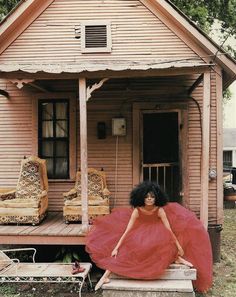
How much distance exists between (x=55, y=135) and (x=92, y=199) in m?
2.12

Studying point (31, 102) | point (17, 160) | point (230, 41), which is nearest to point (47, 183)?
point (17, 160)

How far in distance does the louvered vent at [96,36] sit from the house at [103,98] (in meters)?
0.02

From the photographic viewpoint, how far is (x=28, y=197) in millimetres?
9281

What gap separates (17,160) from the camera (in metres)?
10.3

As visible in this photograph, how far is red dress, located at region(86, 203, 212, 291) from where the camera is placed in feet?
21.1

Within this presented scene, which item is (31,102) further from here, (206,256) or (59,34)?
(206,256)

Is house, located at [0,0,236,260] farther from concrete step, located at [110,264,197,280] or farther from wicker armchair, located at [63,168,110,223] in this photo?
concrete step, located at [110,264,197,280]

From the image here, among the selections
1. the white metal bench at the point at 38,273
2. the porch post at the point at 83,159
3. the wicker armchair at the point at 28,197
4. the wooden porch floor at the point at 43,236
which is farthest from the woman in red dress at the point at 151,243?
the wicker armchair at the point at 28,197

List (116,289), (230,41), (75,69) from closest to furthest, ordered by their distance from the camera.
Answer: (116,289) < (75,69) < (230,41)

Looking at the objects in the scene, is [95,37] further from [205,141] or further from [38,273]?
[38,273]

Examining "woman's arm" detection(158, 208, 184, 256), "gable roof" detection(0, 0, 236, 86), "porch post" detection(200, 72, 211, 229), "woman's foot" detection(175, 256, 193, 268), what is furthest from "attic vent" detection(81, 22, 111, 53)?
"woman's foot" detection(175, 256, 193, 268)

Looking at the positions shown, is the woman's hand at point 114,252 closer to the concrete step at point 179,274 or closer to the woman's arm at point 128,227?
the woman's arm at point 128,227

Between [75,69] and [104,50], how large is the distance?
2454 millimetres

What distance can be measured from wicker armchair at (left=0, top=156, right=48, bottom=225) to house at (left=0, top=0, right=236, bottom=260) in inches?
28.5
